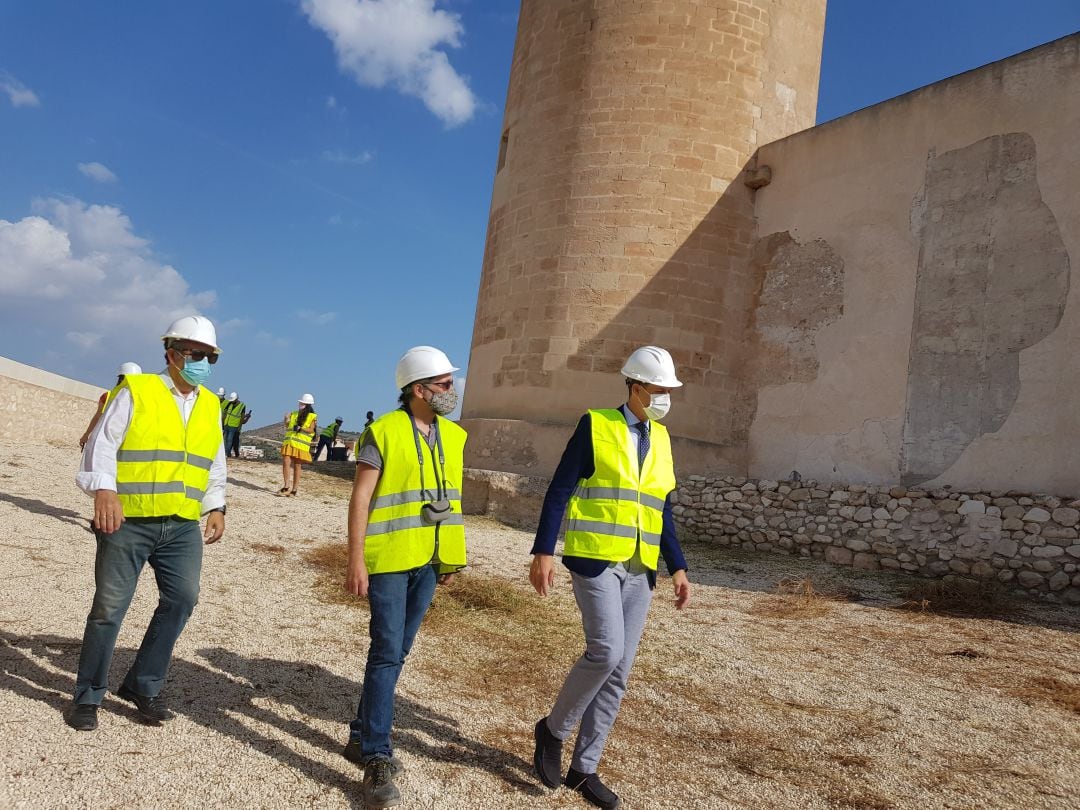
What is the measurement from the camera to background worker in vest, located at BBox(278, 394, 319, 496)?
38.5ft

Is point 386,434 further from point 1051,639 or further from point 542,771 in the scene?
point 1051,639

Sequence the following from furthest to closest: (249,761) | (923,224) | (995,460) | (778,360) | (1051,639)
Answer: (778,360) < (923,224) < (995,460) < (1051,639) < (249,761)

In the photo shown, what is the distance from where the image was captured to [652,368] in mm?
3402

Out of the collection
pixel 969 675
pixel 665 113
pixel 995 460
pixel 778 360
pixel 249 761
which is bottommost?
pixel 249 761

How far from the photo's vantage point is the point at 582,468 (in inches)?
130

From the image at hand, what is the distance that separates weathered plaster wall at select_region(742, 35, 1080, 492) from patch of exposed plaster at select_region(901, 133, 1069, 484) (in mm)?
15

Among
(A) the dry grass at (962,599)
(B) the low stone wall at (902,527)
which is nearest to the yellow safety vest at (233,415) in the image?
(B) the low stone wall at (902,527)

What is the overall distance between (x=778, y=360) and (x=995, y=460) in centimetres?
330

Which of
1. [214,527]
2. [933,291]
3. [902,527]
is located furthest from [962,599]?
[214,527]

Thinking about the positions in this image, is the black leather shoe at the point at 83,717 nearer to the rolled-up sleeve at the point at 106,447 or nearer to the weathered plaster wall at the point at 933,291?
the rolled-up sleeve at the point at 106,447

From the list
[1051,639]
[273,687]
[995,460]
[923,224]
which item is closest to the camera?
[273,687]

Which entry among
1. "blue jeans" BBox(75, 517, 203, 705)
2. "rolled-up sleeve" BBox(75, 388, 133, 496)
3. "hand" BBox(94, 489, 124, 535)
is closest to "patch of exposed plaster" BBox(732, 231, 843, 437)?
"blue jeans" BBox(75, 517, 203, 705)

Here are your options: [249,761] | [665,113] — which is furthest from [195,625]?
[665,113]

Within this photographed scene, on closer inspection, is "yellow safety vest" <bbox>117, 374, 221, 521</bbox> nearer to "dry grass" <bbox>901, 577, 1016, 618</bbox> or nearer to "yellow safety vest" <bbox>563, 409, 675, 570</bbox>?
"yellow safety vest" <bbox>563, 409, 675, 570</bbox>
